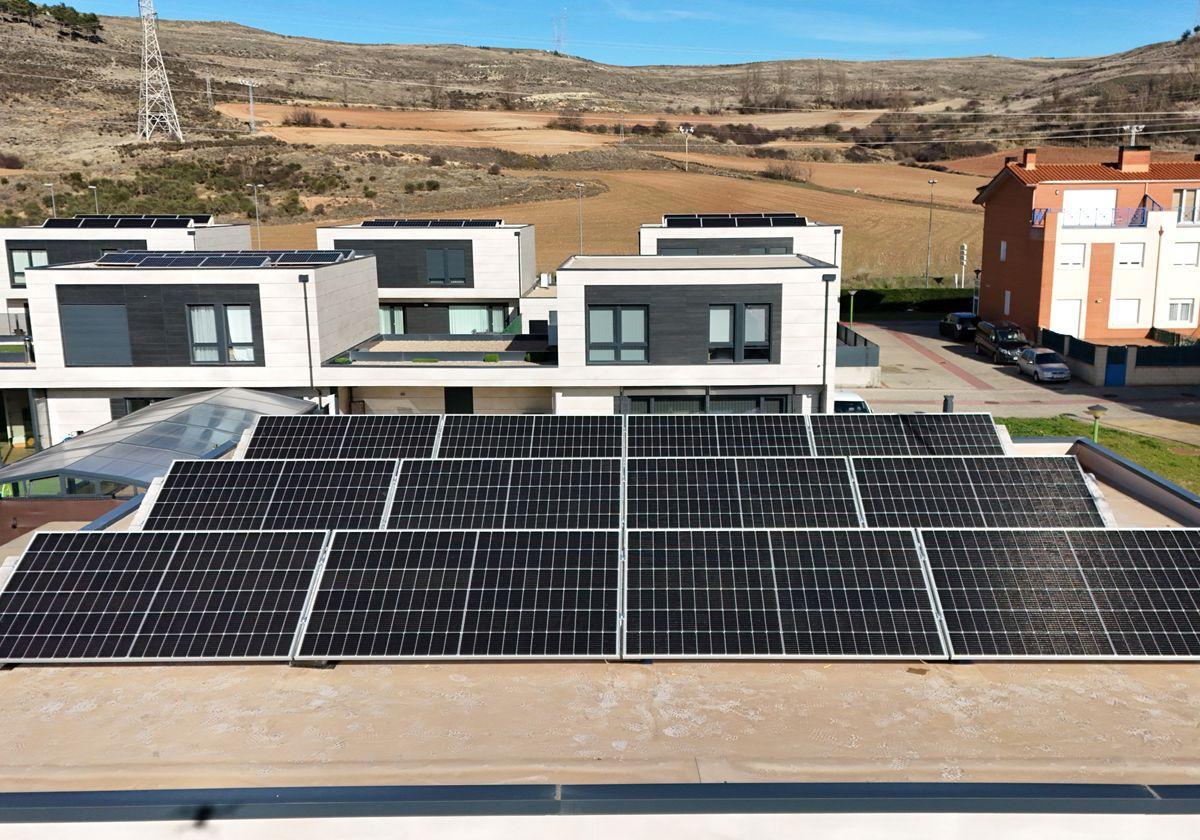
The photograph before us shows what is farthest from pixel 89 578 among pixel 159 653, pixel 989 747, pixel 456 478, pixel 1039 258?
pixel 1039 258

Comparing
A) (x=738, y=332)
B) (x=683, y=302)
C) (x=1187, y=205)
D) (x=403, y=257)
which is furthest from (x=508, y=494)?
(x=1187, y=205)

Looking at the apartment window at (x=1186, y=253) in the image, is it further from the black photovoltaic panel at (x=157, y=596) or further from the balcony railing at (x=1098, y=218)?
the black photovoltaic panel at (x=157, y=596)

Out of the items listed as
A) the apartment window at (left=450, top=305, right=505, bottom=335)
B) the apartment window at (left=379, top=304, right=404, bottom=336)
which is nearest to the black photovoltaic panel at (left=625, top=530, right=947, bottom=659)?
the apartment window at (left=450, top=305, right=505, bottom=335)

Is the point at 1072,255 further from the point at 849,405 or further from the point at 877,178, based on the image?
the point at 877,178

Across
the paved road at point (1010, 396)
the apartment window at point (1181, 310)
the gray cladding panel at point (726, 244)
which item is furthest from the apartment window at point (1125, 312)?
the gray cladding panel at point (726, 244)

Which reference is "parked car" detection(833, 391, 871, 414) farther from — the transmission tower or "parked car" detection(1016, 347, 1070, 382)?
the transmission tower
